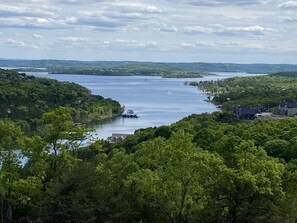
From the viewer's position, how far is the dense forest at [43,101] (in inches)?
2820

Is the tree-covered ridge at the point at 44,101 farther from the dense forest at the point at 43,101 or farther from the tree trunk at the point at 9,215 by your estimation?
the tree trunk at the point at 9,215

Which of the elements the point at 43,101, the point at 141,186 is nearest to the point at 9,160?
the point at 141,186

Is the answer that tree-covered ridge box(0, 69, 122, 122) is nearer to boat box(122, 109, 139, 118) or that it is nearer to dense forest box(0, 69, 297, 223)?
boat box(122, 109, 139, 118)

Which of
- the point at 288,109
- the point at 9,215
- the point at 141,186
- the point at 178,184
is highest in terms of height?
the point at 178,184

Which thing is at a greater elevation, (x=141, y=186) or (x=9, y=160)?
(x=9, y=160)

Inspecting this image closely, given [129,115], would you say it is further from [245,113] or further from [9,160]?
[9,160]

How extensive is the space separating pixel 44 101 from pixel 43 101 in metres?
0.75

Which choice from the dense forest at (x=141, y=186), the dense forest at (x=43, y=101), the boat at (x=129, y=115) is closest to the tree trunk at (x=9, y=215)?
the dense forest at (x=141, y=186)

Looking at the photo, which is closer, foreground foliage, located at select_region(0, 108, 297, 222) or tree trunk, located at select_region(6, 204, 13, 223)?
foreground foliage, located at select_region(0, 108, 297, 222)

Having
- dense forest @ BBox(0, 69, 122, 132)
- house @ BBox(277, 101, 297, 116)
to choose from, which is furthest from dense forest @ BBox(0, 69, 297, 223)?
house @ BBox(277, 101, 297, 116)

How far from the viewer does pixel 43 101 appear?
8138 centimetres

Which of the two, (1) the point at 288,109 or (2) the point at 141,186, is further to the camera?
(1) the point at 288,109

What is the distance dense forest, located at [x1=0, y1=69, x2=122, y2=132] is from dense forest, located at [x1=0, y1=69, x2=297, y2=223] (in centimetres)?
4431

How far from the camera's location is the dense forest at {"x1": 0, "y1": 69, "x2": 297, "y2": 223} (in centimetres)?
1548
